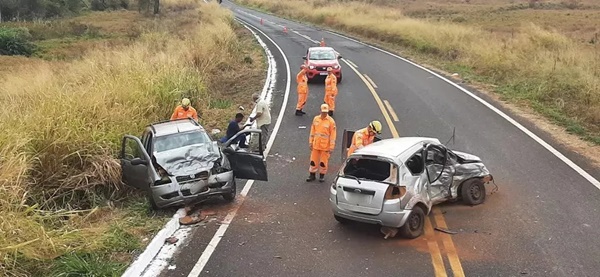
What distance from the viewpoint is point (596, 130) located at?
48.1 ft

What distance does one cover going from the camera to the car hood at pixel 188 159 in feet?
32.6

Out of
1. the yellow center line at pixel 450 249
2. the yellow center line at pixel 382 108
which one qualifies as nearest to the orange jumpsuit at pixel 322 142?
the yellow center line at pixel 450 249

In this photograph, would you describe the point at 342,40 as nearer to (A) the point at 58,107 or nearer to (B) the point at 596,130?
(B) the point at 596,130

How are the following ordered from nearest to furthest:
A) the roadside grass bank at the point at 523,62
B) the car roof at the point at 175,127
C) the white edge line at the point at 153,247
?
the white edge line at the point at 153,247 → the car roof at the point at 175,127 → the roadside grass bank at the point at 523,62

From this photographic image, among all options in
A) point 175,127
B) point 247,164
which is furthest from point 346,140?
point 175,127

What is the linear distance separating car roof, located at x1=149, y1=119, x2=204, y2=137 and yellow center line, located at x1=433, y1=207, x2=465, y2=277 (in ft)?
15.8

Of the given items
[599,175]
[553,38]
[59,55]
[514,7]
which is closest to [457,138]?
[599,175]

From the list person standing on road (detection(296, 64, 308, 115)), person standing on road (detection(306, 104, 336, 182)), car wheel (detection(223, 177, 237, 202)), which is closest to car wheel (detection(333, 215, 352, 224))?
car wheel (detection(223, 177, 237, 202))

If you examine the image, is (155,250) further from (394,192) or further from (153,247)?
(394,192)

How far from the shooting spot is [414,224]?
8.56 m

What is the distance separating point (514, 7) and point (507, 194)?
59181 mm

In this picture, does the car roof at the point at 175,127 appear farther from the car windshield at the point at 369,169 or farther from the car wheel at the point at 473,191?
the car wheel at the point at 473,191

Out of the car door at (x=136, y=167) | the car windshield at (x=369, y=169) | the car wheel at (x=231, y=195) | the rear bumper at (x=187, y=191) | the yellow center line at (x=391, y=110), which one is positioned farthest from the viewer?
the yellow center line at (x=391, y=110)

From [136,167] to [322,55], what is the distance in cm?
1393
